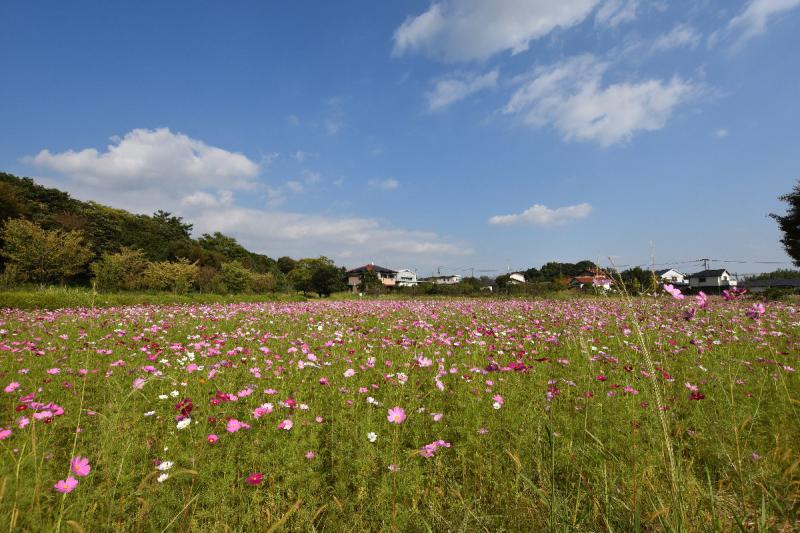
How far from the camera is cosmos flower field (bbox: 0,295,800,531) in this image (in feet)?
5.85

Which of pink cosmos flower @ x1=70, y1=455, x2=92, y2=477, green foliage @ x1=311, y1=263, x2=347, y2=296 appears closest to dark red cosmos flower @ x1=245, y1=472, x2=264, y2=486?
pink cosmos flower @ x1=70, y1=455, x2=92, y2=477

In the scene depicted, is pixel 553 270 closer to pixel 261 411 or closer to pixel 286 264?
pixel 286 264

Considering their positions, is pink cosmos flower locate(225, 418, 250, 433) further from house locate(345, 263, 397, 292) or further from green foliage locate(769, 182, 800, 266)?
house locate(345, 263, 397, 292)

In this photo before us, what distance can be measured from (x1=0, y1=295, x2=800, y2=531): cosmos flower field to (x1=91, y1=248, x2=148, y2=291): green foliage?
16.7 meters

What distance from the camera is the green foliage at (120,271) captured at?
719 inches

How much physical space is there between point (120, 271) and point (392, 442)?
83.8 ft

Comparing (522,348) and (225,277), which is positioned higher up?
(225,277)

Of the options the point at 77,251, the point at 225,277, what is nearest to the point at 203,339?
the point at 225,277

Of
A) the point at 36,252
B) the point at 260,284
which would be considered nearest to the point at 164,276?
the point at 36,252

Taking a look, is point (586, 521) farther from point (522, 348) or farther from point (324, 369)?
point (522, 348)

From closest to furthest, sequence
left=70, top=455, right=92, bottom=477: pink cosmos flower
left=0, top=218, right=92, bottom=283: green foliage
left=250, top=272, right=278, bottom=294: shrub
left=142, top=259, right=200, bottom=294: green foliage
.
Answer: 1. left=70, top=455, right=92, bottom=477: pink cosmos flower
2. left=0, top=218, right=92, bottom=283: green foliage
3. left=142, top=259, right=200, bottom=294: green foliage
4. left=250, top=272, right=278, bottom=294: shrub

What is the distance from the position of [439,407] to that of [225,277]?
91.0 ft

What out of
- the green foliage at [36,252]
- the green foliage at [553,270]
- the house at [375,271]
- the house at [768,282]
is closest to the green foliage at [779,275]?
the house at [768,282]

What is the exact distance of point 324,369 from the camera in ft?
14.3
